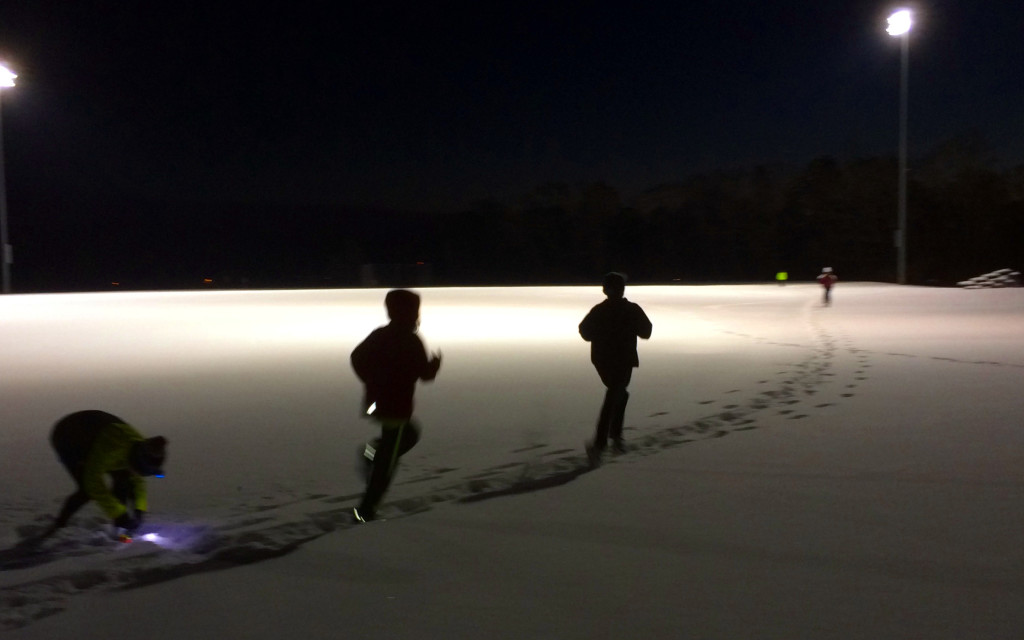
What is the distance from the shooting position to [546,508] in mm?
5398

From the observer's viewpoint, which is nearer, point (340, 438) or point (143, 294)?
point (340, 438)

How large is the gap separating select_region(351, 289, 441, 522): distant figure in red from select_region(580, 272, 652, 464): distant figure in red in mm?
2041

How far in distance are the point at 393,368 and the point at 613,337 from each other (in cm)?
234

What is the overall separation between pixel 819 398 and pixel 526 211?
62.8 m

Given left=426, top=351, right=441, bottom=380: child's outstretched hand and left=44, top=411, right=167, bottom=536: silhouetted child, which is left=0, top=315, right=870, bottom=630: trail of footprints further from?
left=426, top=351, right=441, bottom=380: child's outstretched hand

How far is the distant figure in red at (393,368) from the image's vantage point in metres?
4.78

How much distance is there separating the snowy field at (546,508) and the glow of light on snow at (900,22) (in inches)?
1037

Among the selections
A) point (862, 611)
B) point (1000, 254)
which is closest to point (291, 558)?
point (862, 611)

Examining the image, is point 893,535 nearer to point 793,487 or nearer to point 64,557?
point 793,487

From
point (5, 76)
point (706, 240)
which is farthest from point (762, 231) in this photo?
point (5, 76)

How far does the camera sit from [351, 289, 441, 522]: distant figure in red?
478 cm

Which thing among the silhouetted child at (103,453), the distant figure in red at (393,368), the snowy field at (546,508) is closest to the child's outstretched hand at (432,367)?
the distant figure in red at (393,368)

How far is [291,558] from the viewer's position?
4508 millimetres

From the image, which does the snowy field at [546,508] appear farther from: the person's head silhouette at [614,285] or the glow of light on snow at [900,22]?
the glow of light on snow at [900,22]
